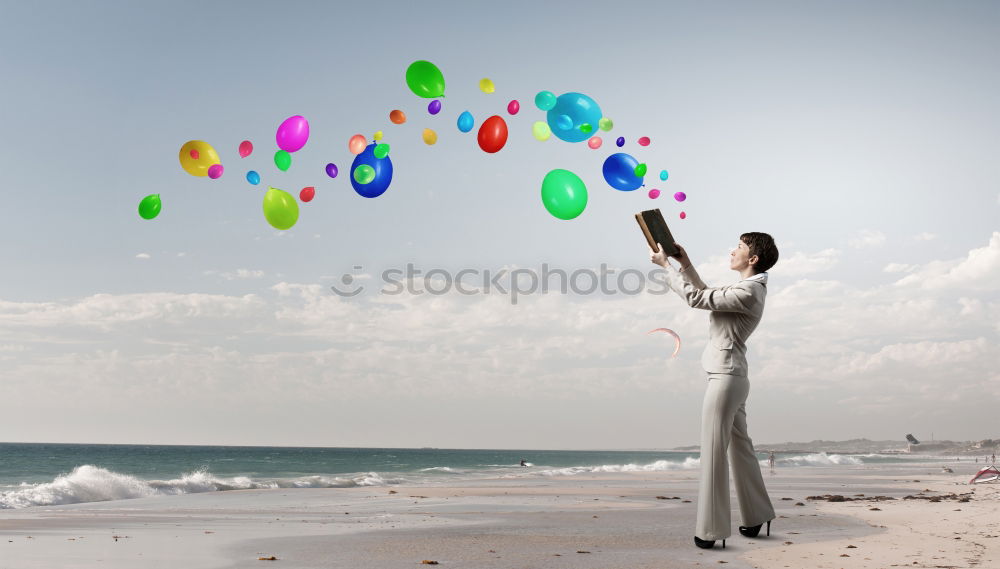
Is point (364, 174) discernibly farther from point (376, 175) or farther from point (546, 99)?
point (546, 99)

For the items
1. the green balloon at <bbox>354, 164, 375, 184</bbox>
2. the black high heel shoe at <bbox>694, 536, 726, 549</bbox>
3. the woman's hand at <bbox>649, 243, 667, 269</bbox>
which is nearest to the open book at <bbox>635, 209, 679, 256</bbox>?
the woman's hand at <bbox>649, 243, 667, 269</bbox>

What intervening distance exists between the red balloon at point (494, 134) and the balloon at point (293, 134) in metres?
1.92

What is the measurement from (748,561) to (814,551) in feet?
2.29

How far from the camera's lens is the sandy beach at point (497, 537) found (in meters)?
4.89

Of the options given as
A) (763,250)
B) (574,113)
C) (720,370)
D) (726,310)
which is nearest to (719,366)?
(720,370)

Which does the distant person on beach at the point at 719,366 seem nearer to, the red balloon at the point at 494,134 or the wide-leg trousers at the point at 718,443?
the wide-leg trousers at the point at 718,443

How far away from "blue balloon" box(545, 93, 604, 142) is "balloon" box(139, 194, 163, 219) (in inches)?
167

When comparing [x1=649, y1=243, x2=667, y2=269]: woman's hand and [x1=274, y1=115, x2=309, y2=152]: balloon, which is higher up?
[x1=274, y1=115, x2=309, y2=152]: balloon

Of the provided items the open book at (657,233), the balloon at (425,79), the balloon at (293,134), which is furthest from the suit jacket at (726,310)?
the balloon at (293,134)

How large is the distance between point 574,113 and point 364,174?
2.20 metres

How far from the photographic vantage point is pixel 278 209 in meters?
8.15

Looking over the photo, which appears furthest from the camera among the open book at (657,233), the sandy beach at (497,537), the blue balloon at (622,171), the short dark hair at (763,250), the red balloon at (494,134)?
the red balloon at (494,134)

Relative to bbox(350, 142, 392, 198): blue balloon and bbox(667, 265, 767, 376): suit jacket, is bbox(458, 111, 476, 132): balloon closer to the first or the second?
bbox(350, 142, 392, 198): blue balloon

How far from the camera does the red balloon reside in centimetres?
848
